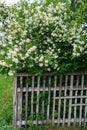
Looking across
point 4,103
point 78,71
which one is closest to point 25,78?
point 78,71

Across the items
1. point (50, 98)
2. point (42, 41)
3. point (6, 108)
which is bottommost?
point (6, 108)

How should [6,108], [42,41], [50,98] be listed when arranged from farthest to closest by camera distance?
[6,108] < [50,98] < [42,41]

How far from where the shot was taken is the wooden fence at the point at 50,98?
251 inches

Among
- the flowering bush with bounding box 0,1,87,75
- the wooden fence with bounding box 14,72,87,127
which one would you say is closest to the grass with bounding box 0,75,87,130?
the wooden fence with bounding box 14,72,87,127

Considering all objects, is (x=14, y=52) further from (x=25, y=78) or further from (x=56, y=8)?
(x=56, y=8)

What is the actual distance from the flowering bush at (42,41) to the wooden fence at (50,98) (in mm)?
235

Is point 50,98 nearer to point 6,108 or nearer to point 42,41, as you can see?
point 42,41

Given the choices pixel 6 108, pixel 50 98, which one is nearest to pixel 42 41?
pixel 50 98

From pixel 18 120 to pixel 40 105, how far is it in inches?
18.7

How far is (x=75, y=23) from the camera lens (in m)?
6.14

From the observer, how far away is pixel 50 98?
6.49 metres

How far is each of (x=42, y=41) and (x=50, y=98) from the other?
3.38 feet

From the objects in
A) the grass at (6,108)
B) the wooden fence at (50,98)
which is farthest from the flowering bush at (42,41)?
the grass at (6,108)

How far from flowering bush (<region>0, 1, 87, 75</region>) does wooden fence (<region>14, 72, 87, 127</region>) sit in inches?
9.2
